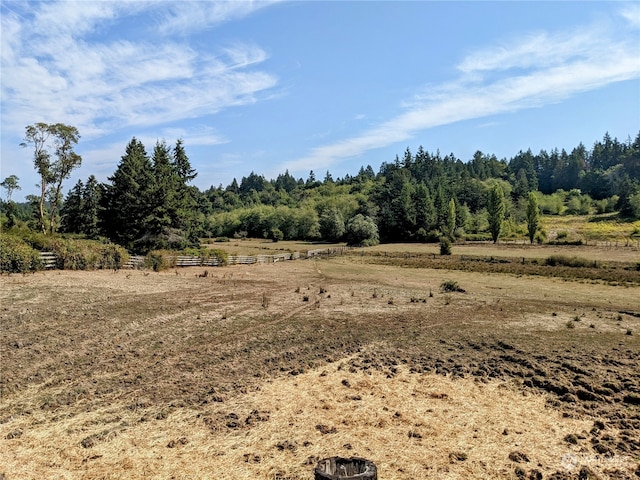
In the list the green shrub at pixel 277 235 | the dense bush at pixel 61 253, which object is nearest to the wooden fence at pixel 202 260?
the dense bush at pixel 61 253

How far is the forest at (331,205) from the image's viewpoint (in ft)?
158

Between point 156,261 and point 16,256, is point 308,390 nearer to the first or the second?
point 16,256

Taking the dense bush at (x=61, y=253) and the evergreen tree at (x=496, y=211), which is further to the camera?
the evergreen tree at (x=496, y=211)

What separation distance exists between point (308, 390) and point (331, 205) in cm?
11777

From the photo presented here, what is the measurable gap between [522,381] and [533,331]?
Result: 21.0 feet

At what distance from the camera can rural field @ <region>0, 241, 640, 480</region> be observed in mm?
6738

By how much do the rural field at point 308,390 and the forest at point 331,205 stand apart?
25421mm

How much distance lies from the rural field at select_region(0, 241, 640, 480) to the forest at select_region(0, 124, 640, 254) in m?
25.4

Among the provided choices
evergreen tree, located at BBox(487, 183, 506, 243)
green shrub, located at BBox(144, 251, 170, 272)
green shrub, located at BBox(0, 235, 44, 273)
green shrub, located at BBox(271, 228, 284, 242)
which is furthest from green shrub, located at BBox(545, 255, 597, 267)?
green shrub, located at BBox(271, 228, 284, 242)

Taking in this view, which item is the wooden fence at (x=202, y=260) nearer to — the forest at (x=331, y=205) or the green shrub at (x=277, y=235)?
the forest at (x=331, y=205)

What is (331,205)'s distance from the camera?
12662 centimetres

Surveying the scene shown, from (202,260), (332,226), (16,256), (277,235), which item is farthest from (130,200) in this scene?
(277,235)

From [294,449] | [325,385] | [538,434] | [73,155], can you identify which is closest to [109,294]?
[325,385]

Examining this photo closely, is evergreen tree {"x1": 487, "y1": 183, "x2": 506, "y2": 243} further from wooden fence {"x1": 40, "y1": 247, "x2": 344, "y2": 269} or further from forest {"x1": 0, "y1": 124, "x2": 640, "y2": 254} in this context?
wooden fence {"x1": 40, "y1": 247, "x2": 344, "y2": 269}
